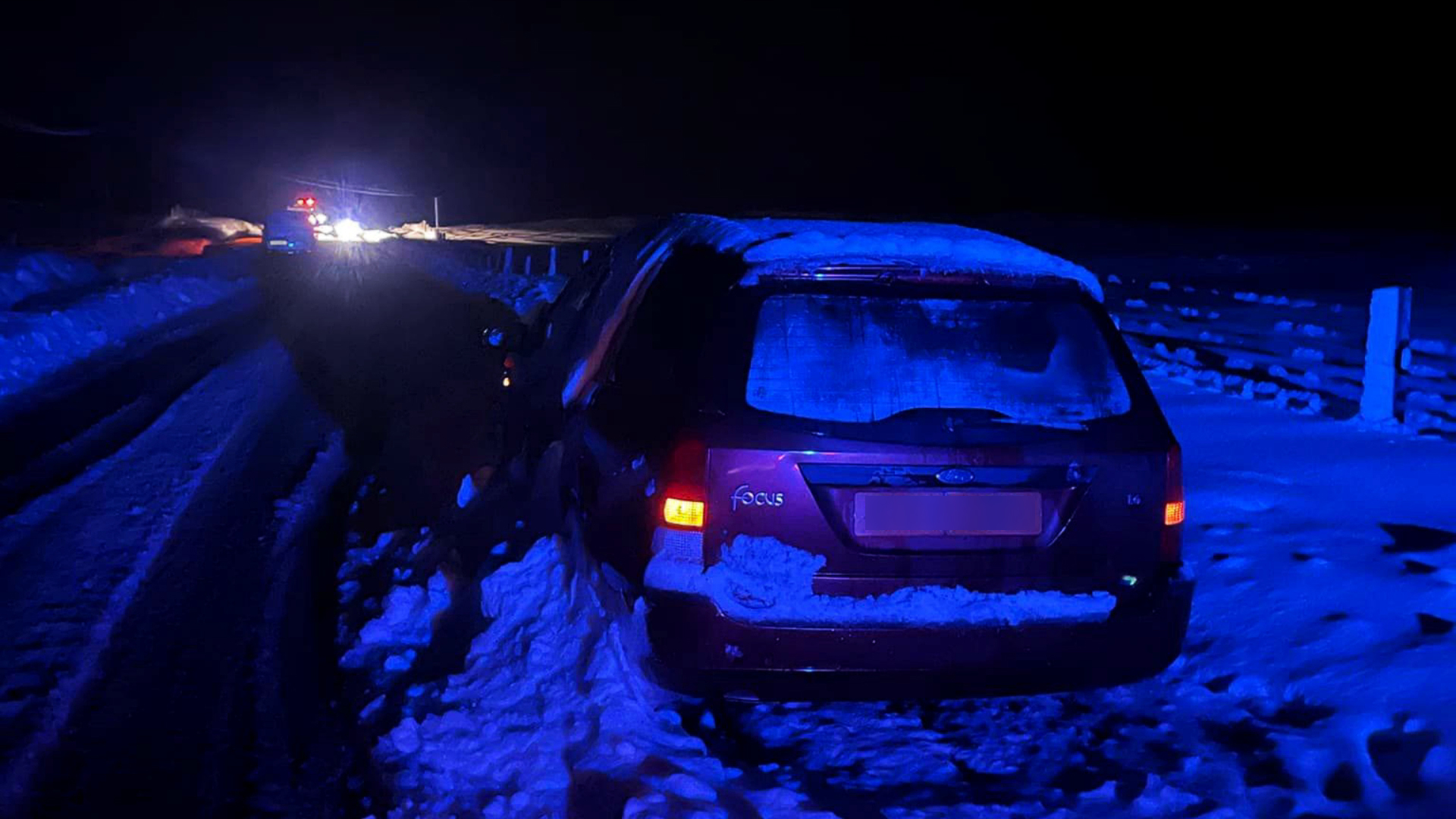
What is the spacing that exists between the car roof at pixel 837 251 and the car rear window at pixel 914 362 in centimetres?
10

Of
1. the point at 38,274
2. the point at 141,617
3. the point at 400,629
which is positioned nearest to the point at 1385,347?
the point at 400,629

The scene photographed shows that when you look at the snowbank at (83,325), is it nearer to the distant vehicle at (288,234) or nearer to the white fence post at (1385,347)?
the white fence post at (1385,347)

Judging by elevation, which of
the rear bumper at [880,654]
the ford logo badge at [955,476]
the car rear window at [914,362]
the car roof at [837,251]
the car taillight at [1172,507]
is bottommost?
the rear bumper at [880,654]

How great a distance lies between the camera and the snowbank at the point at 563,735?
354cm

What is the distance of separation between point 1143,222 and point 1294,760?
46244 millimetres

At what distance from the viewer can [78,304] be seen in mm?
17422

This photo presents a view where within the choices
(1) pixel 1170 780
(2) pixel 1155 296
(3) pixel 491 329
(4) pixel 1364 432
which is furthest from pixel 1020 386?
(2) pixel 1155 296

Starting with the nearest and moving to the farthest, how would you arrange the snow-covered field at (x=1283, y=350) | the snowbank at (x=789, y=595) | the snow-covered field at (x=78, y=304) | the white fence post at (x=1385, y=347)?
the snowbank at (x=789, y=595) → the white fence post at (x=1385, y=347) → the snow-covered field at (x=1283, y=350) → the snow-covered field at (x=78, y=304)

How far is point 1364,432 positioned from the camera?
8484 mm

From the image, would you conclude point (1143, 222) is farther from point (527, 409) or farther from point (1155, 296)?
point (527, 409)

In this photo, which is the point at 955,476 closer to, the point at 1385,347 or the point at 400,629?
the point at 400,629

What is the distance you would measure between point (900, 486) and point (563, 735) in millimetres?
1362

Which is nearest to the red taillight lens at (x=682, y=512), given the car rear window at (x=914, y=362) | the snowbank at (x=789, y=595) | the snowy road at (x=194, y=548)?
the snowbank at (x=789, y=595)

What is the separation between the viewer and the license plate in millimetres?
3641
